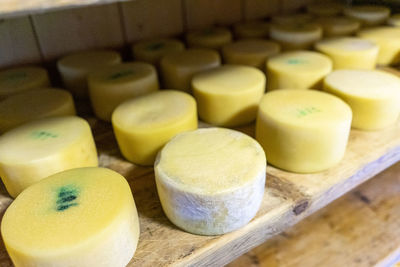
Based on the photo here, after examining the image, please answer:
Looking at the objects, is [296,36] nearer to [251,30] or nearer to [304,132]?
[251,30]

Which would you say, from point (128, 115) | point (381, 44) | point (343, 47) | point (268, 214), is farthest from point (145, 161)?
point (381, 44)

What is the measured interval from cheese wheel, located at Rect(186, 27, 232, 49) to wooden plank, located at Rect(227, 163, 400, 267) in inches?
22.9

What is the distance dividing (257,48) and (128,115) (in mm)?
461

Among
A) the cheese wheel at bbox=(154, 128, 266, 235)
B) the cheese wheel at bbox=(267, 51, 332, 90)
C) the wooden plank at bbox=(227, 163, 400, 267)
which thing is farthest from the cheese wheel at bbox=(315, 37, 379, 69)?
the cheese wheel at bbox=(154, 128, 266, 235)

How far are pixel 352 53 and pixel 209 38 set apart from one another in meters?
0.41

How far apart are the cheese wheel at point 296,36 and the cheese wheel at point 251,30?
43 millimetres

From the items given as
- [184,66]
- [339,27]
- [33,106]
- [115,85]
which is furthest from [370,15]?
[33,106]

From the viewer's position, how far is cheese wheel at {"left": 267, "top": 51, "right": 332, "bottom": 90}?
A: 2.65 ft

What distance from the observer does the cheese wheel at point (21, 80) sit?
819 millimetres

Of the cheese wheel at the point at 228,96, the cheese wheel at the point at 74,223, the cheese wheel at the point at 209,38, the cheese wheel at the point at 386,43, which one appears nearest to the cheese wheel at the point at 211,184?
the cheese wheel at the point at 74,223

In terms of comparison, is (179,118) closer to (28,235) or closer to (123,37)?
(28,235)

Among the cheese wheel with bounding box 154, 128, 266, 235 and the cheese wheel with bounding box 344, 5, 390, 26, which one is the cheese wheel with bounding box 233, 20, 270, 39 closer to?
the cheese wheel with bounding box 344, 5, 390, 26

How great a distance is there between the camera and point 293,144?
0.62m

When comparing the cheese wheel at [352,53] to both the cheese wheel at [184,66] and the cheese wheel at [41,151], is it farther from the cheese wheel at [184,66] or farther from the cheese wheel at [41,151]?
the cheese wheel at [41,151]
